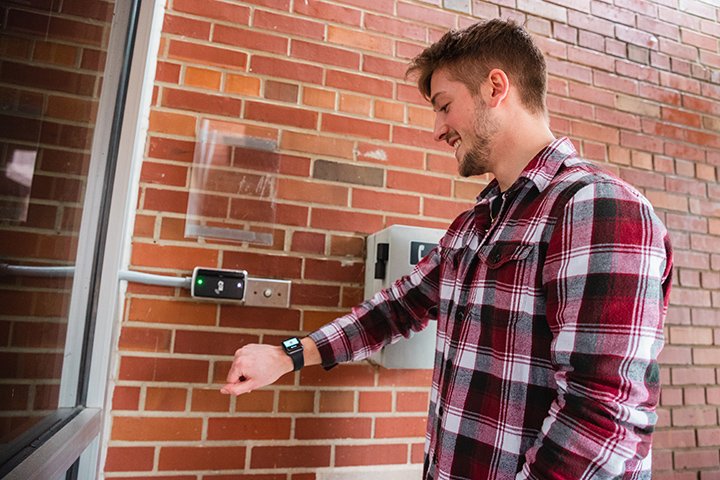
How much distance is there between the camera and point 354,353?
1272 millimetres

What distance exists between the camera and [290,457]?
4.81 ft

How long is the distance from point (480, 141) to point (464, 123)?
0.22ft

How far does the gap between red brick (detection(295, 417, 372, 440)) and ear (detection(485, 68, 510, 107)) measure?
1.08 m

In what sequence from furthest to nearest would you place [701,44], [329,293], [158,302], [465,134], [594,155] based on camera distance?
[701,44], [594,155], [329,293], [158,302], [465,134]

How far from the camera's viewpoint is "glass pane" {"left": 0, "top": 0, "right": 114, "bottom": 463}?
776mm

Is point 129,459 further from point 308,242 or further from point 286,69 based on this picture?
point 286,69

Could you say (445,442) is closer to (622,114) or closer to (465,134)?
(465,134)

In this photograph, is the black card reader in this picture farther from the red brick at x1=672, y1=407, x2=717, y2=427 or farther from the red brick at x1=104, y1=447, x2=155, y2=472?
the red brick at x1=672, y1=407, x2=717, y2=427

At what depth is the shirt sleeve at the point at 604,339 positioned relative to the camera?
731 millimetres

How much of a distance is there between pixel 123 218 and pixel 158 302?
0.90 ft

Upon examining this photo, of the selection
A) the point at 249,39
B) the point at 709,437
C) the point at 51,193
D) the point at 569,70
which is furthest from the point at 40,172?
the point at 709,437

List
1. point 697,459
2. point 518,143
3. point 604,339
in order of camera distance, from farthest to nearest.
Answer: point 697,459 → point 518,143 → point 604,339

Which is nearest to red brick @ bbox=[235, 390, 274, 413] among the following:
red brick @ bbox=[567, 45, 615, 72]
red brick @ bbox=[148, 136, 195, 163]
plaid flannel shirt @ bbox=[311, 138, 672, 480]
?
plaid flannel shirt @ bbox=[311, 138, 672, 480]

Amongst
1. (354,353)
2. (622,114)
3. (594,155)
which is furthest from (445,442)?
(622,114)
